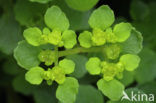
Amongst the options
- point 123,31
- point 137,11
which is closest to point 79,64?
point 123,31

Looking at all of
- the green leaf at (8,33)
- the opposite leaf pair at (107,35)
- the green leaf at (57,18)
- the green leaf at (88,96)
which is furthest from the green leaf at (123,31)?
the green leaf at (8,33)

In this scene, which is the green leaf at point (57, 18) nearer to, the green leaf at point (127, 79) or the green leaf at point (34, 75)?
the green leaf at point (34, 75)

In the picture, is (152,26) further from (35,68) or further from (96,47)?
(35,68)

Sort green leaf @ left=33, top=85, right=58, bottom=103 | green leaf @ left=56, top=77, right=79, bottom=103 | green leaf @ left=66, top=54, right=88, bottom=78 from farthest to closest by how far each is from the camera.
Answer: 1. green leaf @ left=33, top=85, right=58, bottom=103
2. green leaf @ left=66, top=54, right=88, bottom=78
3. green leaf @ left=56, top=77, right=79, bottom=103

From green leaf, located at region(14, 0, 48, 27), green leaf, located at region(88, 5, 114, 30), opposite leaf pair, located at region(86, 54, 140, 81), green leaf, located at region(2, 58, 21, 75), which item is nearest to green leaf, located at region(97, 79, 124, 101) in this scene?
opposite leaf pair, located at region(86, 54, 140, 81)

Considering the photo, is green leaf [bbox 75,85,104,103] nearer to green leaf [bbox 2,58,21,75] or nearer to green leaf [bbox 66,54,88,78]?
green leaf [bbox 66,54,88,78]

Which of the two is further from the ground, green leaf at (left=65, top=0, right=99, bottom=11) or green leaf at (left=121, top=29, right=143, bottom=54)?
green leaf at (left=65, top=0, right=99, bottom=11)

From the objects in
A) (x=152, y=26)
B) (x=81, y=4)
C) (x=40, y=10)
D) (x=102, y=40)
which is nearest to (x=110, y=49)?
(x=102, y=40)
